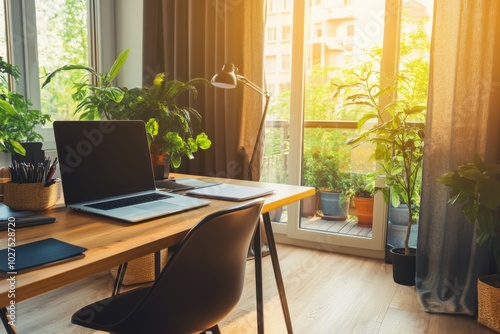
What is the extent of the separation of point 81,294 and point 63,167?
1371 millimetres

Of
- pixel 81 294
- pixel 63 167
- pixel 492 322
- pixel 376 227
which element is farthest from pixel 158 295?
pixel 376 227

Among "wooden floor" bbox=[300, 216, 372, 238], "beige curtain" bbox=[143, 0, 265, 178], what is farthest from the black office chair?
"wooden floor" bbox=[300, 216, 372, 238]

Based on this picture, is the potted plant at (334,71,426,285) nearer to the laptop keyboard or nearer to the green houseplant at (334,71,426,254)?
the green houseplant at (334,71,426,254)

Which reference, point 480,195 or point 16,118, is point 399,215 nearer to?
point 480,195

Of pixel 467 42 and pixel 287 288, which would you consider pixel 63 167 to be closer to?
pixel 287 288

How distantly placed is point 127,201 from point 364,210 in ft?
7.17

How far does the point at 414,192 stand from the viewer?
2.65 m

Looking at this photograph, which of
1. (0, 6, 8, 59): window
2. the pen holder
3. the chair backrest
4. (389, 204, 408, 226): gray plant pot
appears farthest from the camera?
(389, 204, 408, 226): gray plant pot

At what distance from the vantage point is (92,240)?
1.00 m

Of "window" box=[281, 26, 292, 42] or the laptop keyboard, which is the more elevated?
"window" box=[281, 26, 292, 42]

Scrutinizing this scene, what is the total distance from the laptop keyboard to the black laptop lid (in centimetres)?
6

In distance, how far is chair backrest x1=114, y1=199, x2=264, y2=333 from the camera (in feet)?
3.06

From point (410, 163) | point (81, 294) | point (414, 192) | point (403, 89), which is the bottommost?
point (81, 294)

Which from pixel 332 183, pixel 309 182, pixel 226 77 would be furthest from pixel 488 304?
pixel 226 77
